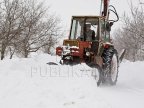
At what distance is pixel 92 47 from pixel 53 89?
3.14m

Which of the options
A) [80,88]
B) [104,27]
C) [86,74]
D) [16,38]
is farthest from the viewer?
[16,38]

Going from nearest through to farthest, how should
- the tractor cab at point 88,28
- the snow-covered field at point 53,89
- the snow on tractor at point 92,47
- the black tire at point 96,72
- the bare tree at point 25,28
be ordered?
the snow-covered field at point 53,89 < the black tire at point 96,72 < the snow on tractor at point 92,47 < the tractor cab at point 88,28 < the bare tree at point 25,28

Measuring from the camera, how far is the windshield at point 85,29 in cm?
1118

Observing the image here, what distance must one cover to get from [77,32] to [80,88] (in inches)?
147

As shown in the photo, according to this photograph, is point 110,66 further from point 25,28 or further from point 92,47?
point 25,28

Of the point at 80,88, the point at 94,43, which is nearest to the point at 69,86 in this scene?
the point at 80,88

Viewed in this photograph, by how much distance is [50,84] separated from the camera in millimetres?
8492

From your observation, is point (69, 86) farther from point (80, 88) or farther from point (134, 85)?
point (134, 85)

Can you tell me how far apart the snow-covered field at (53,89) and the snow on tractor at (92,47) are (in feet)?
3.04

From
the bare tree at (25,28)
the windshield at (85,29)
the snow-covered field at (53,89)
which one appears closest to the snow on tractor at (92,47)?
the windshield at (85,29)

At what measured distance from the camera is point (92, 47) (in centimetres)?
1098

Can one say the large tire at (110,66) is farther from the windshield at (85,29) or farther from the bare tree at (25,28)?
the bare tree at (25,28)

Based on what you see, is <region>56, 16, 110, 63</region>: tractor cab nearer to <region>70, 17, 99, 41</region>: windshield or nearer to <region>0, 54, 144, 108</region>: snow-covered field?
<region>70, 17, 99, 41</region>: windshield

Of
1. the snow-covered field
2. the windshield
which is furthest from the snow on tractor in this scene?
the snow-covered field
